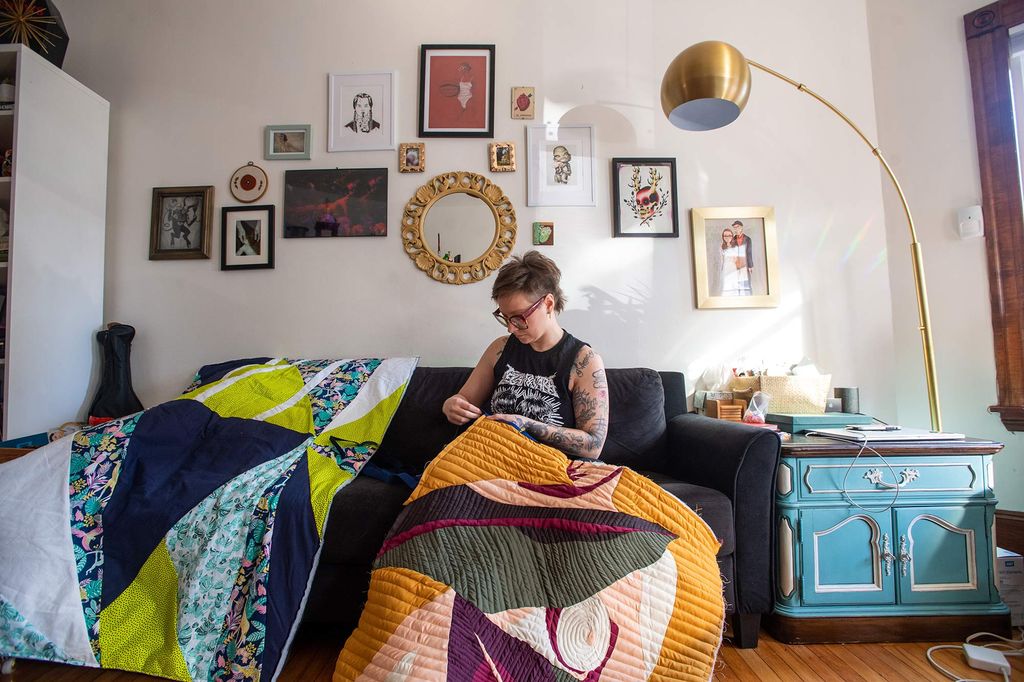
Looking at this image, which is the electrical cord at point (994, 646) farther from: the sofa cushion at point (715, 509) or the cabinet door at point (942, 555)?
the sofa cushion at point (715, 509)

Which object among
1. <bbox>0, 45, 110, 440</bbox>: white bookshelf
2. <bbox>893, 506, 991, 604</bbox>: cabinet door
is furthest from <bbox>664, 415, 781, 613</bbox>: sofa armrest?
<bbox>0, 45, 110, 440</bbox>: white bookshelf

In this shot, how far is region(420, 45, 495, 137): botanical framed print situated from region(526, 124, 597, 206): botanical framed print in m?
0.23

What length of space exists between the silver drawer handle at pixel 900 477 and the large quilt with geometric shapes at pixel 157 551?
157 cm

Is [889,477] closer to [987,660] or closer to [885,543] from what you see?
[885,543]

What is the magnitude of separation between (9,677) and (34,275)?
4.72 ft

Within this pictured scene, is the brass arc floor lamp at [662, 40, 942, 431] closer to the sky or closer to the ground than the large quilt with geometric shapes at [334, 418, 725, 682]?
closer to the sky

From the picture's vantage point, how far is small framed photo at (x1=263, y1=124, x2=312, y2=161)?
88.4 inches

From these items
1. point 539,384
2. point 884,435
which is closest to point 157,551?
point 539,384

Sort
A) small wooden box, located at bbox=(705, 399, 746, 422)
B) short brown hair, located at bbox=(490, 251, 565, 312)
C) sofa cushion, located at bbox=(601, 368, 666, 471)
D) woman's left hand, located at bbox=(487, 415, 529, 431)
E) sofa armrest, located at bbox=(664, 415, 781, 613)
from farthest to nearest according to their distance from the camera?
small wooden box, located at bbox=(705, 399, 746, 422), sofa cushion, located at bbox=(601, 368, 666, 471), short brown hair, located at bbox=(490, 251, 565, 312), sofa armrest, located at bbox=(664, 415, 781, 613), woman's left hand, located at bbox=(487, 415, 529, 431)

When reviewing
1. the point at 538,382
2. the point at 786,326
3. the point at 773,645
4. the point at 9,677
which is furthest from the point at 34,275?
the point at 786,326

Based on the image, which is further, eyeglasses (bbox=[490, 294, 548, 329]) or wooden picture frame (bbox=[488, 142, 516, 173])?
wooden picture frame (bbox=[488, 142, 516, 173])

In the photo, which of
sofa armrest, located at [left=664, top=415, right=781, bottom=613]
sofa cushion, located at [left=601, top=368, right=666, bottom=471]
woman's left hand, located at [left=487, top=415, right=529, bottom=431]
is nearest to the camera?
woman's left hand, located at [left=487, top=415, right=529, bottom=431]

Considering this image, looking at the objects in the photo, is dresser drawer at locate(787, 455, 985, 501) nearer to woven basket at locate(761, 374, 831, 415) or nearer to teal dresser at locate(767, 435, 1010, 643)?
teal dresser at locate(767, 435, 1010, 643)

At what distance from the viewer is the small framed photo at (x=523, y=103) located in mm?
2236
